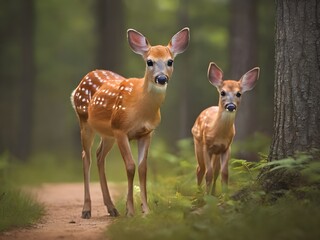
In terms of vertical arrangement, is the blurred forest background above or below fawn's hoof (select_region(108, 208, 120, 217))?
above

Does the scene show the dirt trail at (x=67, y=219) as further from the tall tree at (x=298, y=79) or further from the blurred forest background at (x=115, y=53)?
the blurred forest background at (x=115, y=53)

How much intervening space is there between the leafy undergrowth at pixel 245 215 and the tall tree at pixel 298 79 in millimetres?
288

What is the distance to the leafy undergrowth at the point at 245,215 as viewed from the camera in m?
5.25

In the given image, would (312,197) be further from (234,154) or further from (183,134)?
(183,134)

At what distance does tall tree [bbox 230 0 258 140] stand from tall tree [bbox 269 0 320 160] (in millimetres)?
6128

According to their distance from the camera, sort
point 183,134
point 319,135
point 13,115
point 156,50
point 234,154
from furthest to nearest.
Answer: point 13,115 → point 183,134 → point 234,154 → point 156,50 → point 319,135

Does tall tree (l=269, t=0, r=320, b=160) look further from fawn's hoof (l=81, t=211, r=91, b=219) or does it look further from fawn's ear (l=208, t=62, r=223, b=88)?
fawn's hoof (l=81, t=211, r=91, b=219)

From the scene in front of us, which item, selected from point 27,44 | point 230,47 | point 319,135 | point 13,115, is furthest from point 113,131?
point 13,115

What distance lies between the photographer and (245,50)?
43.6 feet

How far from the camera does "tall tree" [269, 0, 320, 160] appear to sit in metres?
6.81

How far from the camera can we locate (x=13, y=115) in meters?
29.1

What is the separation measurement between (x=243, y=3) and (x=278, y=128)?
690 cm

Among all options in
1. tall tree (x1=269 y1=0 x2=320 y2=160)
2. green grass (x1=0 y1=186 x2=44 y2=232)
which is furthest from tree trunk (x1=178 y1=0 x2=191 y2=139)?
tall tree (x1=269 y1=0 x2=320 y2=160)

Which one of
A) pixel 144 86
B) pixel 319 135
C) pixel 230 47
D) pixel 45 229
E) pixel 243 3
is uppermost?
pixel 243 3
